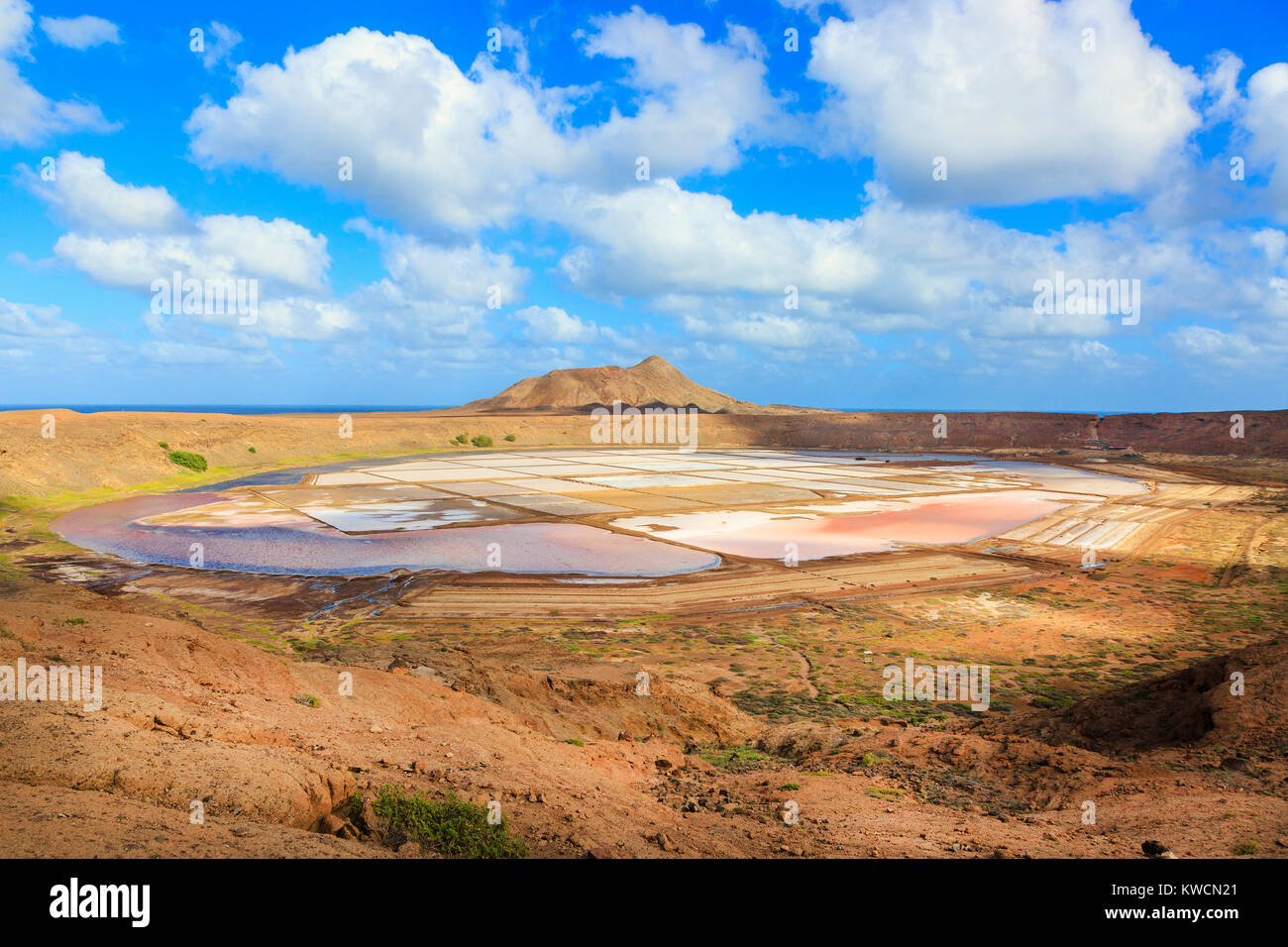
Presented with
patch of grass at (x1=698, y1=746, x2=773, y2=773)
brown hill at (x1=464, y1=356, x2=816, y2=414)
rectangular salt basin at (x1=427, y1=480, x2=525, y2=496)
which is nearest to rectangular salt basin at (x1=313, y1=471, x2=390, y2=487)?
rectangular salt basin at (x1=427, y1=480, x2=525, y2=496)

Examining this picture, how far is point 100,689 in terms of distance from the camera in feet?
24.7

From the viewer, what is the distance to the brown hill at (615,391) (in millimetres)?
146875

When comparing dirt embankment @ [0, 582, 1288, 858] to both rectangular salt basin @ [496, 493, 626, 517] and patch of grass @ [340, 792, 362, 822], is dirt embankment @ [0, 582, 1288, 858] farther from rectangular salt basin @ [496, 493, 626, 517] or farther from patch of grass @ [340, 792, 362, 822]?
rectangular salt basin @ [496, 493, 626, 517]

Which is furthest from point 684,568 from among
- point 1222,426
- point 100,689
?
point 1222,426

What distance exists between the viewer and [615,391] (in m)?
150

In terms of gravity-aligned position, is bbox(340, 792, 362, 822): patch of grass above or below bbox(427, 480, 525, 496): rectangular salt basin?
below

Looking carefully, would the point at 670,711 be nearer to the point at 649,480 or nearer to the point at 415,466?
the point at 649,480

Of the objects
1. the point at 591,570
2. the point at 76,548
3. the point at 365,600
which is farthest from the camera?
the point at 76,548

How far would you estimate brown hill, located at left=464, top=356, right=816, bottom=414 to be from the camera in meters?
147

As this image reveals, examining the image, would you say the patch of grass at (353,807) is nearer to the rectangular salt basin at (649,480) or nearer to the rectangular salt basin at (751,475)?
the rectangular salt basin at (649,480)

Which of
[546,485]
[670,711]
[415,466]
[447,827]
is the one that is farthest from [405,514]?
[447,827]

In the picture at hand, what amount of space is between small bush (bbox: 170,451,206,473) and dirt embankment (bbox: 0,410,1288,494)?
0.72m
